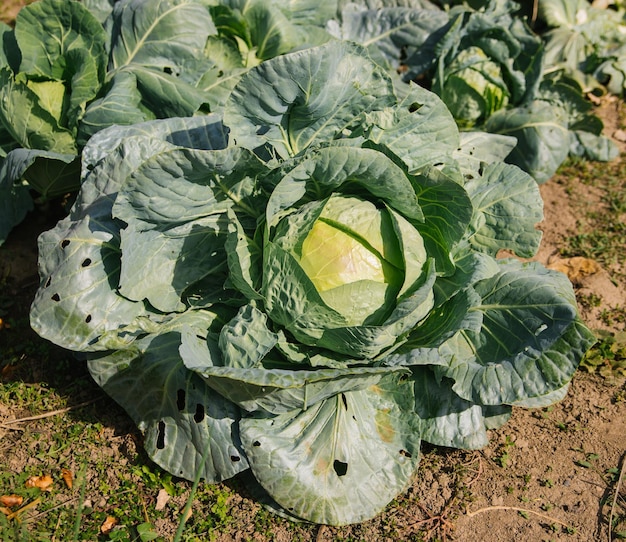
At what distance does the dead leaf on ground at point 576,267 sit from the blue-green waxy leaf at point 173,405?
2.82 meters


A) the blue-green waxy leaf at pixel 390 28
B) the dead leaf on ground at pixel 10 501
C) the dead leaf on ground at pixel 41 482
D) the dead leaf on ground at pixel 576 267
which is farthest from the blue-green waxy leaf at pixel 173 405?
the blue-green waxy leaf at pixel 390 28

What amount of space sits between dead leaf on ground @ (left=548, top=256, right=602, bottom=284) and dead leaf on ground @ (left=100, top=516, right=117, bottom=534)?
3.53 m

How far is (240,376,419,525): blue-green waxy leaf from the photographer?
3557 millimetres

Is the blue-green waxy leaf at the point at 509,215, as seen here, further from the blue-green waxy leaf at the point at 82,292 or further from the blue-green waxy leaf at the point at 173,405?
the blue-green waxy leaf at the point at 82,292

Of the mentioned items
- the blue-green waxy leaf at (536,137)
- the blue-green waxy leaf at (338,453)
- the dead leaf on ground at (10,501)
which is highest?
the blue-green waxy leaf at (536,137)

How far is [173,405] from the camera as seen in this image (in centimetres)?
369

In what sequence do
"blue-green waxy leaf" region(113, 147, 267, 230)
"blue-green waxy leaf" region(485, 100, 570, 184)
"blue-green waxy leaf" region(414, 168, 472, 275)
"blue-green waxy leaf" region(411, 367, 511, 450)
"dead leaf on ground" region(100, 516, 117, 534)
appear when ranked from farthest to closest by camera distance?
"blue-green waxy leaf" region(485, 100, 570, 184)
"blue-green waxy leaf" region(411, 367, 511, 450)
"dead leaf on ground" region(100, 516, 117, 534)
"blue-green waxy leaf" region(414, 168, 472, 275)
"blue-green waxy leaf" region(113, 147, 267, 230)

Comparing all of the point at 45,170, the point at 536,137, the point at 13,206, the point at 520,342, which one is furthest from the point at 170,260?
the point at 536,137

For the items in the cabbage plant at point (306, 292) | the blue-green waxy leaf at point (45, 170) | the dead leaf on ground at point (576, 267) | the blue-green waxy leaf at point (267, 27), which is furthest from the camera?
the dead leaf on ground at point (576, 267)

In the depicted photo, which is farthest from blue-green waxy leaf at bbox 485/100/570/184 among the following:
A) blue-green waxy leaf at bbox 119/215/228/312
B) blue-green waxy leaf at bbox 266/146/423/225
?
blue-green waxy leaf at bbox 119/215/228/312

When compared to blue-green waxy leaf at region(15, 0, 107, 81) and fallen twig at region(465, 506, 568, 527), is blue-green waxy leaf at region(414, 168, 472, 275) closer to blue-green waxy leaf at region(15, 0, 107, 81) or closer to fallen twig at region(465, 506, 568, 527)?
fallen twig at region(465, 506, 568, 527)

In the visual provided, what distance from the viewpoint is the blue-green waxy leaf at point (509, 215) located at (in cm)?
399

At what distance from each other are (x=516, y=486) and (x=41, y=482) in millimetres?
2716

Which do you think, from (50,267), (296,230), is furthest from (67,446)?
(296,230)
